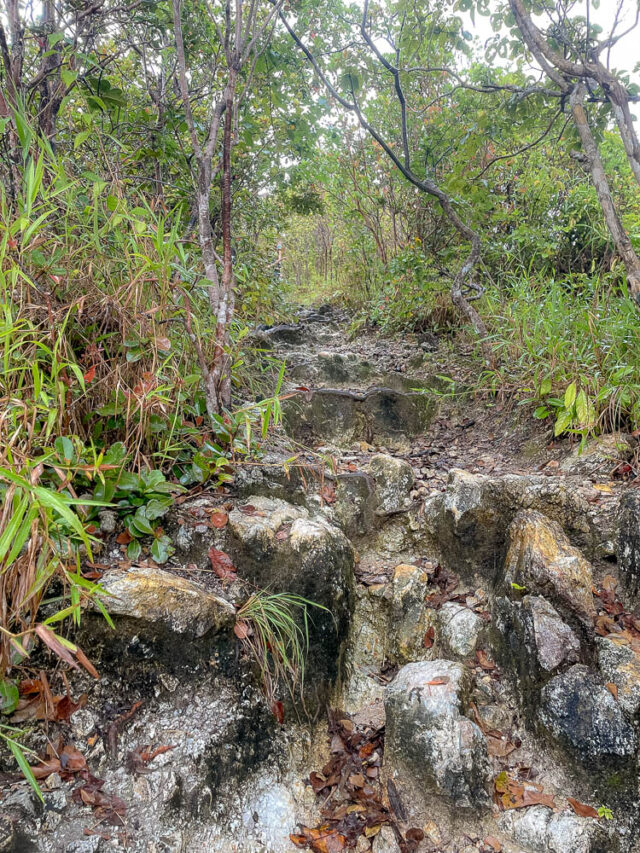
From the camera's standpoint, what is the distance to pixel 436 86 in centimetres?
586

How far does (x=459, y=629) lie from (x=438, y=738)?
53cm

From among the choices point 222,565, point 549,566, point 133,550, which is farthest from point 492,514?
point 133,550

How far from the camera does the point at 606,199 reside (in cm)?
264

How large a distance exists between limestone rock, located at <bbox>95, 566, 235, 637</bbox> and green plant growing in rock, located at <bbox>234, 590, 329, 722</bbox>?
85mm

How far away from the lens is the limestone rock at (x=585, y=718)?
1.59 meters

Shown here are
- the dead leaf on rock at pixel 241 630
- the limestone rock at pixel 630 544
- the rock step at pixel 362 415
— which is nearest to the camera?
the dead leaf on rock at pixel 241 630

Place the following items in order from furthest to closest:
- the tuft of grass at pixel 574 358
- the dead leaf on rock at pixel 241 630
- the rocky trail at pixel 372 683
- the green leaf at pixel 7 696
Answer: the tuft of grass at pixel 574 358 → the dead leaf on rock at pixel 241 630 → the rocky trail at pixel 372 683 → the green leaf at pixel 7 696

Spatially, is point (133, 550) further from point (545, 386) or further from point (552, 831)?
point (545, 386)

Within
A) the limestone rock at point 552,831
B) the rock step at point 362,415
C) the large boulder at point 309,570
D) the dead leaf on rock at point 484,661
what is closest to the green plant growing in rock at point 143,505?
the large boulder at point 309,570

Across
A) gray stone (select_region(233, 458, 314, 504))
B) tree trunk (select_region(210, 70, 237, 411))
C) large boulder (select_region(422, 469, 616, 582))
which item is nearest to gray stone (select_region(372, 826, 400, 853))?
large boulder (select_region(422, 469, 616, 582))

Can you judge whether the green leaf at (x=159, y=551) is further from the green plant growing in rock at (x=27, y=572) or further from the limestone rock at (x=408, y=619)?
the limestone rock at (x=408, y=619)

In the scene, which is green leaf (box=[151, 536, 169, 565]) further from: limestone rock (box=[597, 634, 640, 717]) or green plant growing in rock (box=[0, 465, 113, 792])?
limestone rock (box=[597, 634, 640, 717])

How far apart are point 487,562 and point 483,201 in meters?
3.33

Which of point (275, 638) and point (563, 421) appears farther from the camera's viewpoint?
point (563, 421)
